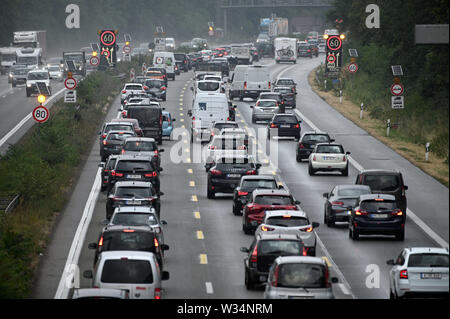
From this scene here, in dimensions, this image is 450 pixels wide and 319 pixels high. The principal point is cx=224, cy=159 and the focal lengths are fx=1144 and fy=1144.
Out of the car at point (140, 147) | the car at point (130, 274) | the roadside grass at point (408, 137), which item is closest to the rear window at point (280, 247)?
the car at point (130, 274)

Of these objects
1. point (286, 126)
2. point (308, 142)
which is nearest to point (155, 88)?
point (286, 126)

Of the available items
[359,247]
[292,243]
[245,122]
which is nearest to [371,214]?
[359,247]

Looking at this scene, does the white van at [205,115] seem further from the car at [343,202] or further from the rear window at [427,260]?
the rear window at [427,260]

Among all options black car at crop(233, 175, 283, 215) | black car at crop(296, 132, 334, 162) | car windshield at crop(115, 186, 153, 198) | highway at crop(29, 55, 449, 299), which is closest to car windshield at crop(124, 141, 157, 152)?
highway at crop(29, 55, 449, 299)

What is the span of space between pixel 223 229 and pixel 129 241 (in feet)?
32.4

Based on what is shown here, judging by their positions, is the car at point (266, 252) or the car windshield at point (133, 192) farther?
the car windshield at point (133, 192)

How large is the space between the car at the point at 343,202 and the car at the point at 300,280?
1348 cm

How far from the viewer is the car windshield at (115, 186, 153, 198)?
34356 mm

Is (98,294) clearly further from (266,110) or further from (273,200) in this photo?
(266,110)

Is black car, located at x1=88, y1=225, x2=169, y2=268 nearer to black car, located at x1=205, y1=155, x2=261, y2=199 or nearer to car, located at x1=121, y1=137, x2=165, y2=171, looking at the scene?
black car, located at x1=205, y1=155, x2=261, y2=199

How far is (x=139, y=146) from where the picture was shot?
46031 mm

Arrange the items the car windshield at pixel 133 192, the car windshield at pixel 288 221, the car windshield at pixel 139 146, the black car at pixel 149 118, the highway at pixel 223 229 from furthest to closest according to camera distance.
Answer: the black car at pixel 149 118 < the car windshield at pixel 139 146 < the car windshield at pixel 133 192 < the car windshield at pixel 288 221 < the highway at pixel 223 229

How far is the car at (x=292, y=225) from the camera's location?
29.1 metres
